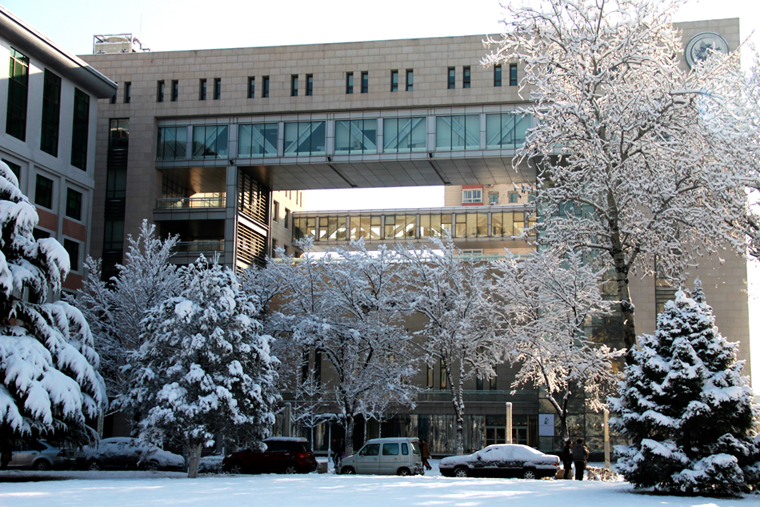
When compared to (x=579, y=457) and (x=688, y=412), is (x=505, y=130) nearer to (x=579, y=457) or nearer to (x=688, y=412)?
(x=579, y=457)

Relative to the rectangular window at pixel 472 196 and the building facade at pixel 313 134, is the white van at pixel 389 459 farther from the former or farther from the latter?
the rectangular window at pixel 472 196

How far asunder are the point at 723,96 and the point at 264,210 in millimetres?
39212

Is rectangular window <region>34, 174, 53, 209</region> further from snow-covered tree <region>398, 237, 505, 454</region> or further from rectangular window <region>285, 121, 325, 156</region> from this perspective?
snow-covered tree <region>398, 237, 505, 454</region>

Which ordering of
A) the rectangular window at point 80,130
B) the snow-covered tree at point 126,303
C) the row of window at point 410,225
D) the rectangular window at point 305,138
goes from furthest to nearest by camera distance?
the row of window at point 410,225 < the rectangular window at point 305,138 < the rectangular window at point 80,130 < the snow-covered tree at point 126,303

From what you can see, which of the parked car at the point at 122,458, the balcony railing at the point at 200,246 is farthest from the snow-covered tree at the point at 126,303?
the balcony railing at the point at 200,246

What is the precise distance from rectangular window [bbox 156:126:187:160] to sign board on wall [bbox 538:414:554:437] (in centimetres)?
2835

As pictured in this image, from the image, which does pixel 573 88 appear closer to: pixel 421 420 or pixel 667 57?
pixel 667 57

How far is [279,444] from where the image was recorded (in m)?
32.0

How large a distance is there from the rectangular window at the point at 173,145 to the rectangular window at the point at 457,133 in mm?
16861

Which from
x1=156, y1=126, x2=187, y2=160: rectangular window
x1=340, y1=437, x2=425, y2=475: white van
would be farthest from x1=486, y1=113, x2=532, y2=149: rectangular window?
x1=340, y1=437, x2=425, y2=475: white van

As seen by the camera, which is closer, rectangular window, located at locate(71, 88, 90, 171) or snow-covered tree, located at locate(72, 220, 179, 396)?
snow-covered tree, located at locate(72, 220, 179, 396)

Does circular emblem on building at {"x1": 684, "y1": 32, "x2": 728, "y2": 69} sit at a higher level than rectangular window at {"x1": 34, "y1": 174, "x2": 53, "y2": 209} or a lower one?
higher

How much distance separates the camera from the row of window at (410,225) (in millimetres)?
71812

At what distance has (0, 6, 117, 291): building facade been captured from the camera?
4091cm
